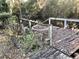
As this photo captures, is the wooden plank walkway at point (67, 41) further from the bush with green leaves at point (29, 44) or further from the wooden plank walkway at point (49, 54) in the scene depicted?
the bush with green leaves at point (29, 44)

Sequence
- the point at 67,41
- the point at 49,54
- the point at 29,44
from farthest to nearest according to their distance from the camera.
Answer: the point at 29,44
the point at 67,41
the point at 49,54

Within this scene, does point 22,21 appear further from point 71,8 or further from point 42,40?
point 42,40

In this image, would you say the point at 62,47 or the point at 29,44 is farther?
the point at 29,44

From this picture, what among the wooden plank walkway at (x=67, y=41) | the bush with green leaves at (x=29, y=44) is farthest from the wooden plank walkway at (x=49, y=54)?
the bush with green leaves at (x=29, y=44)

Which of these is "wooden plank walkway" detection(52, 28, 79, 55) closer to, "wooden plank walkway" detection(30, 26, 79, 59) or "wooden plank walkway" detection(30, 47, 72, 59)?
"wooden plank walkway" detection(30, 26, 79, 59)

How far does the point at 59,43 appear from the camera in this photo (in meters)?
6.31

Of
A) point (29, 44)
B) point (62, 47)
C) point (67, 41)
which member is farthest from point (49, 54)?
point (29, 44)

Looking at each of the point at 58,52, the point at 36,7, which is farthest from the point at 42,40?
the point at 36,7

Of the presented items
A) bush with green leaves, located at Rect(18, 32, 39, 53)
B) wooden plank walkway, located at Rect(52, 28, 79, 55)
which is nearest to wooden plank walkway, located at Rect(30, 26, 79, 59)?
wooden plank walkway, located at Rect(52, 28, 79, 55)

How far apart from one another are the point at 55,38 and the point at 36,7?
196 inches

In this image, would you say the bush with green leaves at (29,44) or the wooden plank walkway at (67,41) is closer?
the wooden plank walkway at (67,41)

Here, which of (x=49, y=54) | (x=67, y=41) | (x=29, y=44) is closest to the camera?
(x=49, y=54)

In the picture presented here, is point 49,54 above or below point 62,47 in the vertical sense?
below

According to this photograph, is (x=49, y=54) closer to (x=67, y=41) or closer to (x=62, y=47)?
(x=62, y=47)
